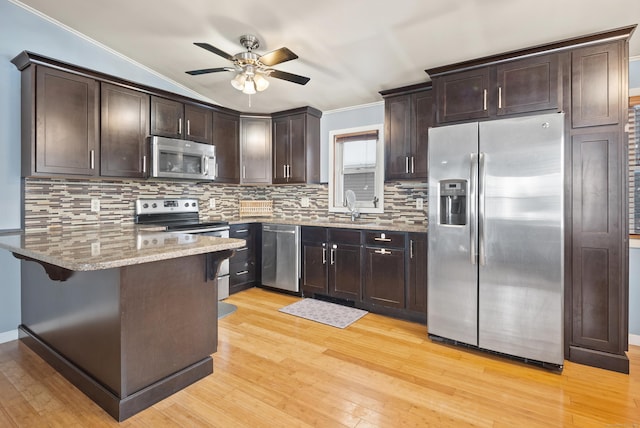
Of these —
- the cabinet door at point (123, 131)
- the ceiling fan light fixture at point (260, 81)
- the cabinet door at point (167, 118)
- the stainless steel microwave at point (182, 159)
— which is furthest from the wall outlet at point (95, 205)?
the ceiling fan light fixture at point (260, 81)

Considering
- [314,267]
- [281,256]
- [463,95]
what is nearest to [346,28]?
[463,95]

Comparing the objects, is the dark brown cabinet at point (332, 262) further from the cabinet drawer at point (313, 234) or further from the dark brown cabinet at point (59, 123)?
the dark brown cabinet at point (59, 123)

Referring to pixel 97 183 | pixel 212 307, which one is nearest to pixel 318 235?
pixel 212 307

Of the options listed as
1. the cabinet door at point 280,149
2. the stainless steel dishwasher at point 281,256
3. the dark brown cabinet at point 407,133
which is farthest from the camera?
the cabinet door at point 280,149

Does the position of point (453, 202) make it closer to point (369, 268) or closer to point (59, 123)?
point (369, 268)

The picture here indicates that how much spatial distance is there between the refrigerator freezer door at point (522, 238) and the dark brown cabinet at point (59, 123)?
11.5 ft

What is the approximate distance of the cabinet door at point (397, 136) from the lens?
139 inches

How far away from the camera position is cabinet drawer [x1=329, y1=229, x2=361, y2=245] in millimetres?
3574

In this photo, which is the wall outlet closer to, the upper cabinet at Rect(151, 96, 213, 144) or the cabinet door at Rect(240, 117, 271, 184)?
the upper cabinet at Rect(151, 96, 213, 144)

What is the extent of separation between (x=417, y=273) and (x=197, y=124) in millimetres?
3116

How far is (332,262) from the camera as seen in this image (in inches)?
148

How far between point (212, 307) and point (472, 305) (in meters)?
2.02

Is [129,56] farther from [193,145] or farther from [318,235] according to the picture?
[318,235]

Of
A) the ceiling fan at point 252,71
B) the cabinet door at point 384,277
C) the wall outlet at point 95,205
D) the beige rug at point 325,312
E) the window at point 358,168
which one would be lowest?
the beige rug at point 325,312
